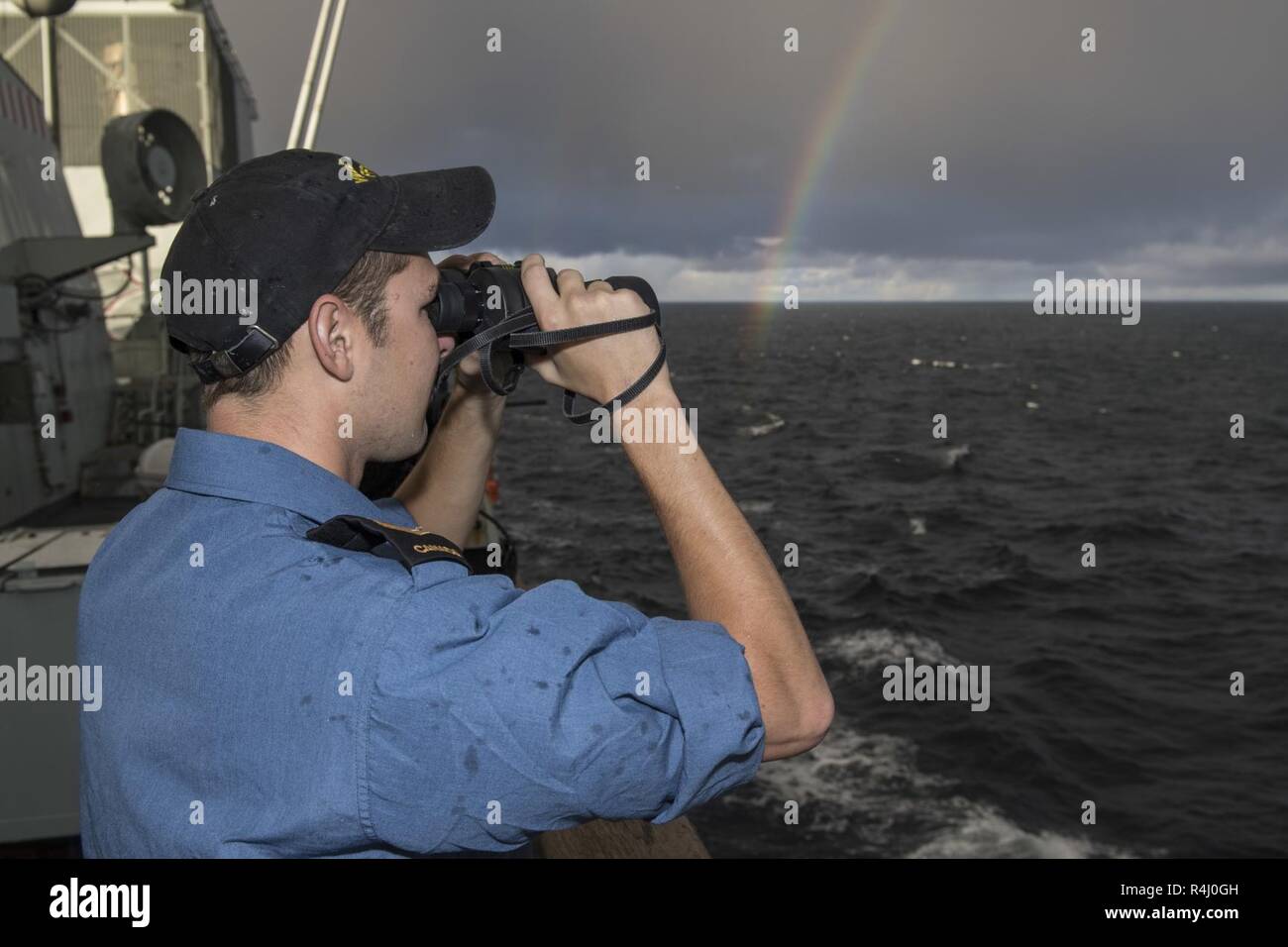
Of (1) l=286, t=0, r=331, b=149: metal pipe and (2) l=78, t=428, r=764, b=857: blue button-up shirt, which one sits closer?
(2) l=78, t=428, r=764, b=857: blue button-up shirt

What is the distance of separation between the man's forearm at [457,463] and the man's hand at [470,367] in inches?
0.7

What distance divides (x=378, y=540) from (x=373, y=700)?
0.28 meters

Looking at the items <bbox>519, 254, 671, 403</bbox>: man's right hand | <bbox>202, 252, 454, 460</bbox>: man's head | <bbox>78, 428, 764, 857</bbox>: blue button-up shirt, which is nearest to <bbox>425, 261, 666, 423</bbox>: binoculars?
A: <bbox>519, 254, 671, 403</bbox>: man's right hand

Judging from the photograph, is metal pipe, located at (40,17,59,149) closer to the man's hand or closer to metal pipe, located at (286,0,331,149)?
metal pipe, located at (286,0,331,149)

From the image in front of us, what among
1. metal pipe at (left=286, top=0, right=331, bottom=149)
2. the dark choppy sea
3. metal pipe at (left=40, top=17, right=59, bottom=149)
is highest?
metal pipe at (left=40, top=17, right=59, bottom=149)

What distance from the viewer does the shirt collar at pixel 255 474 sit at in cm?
151

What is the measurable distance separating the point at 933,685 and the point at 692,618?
18.0m

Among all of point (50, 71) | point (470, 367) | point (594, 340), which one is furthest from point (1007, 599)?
point (594, 340)

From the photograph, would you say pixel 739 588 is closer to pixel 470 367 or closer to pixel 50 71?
pixel 470 367

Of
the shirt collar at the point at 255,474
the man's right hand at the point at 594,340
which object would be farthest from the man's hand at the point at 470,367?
the shirt collar at the point at 255,474

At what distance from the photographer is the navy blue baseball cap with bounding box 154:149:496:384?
1.56 meters

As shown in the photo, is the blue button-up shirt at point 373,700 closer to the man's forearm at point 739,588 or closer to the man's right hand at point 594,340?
the man's forearm at point 739,588

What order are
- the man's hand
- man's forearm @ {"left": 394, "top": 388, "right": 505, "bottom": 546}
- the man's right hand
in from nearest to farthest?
the man's right hand → the man's hand → man's forearm @ {"left": 394, "top": 388, "right": 505, "bottom": 546}

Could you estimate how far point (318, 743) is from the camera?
51.9 inches
